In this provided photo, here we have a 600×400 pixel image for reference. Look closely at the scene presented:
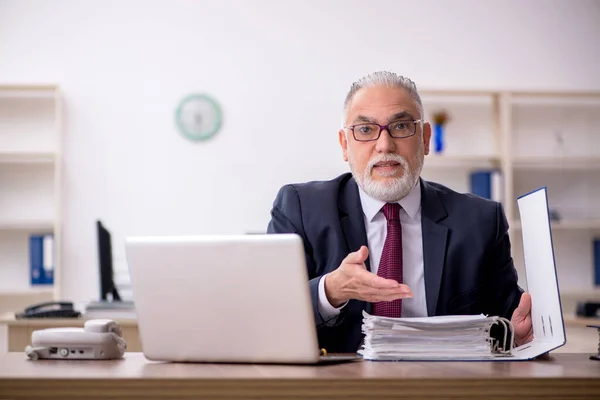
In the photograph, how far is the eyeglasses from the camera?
2.34 meters

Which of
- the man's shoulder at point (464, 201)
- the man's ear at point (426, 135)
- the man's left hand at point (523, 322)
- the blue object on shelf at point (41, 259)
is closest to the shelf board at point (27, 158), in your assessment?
the blue object on shelf at point (41, 259)

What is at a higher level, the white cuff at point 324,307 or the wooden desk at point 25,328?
the white cuff at point 324,307

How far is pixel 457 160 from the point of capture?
5.61 metres

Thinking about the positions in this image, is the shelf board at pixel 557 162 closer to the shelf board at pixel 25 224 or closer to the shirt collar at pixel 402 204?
the shelf board at pixel 25 224

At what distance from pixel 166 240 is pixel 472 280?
963mm

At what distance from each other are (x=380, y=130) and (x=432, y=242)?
35cm

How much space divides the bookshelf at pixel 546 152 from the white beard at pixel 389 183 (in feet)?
10.8

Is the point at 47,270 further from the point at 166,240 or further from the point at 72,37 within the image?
the point at 166,240

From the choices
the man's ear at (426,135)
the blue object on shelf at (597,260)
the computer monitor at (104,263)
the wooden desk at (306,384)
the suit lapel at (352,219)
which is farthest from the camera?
the blue object on shelf at (597,260)

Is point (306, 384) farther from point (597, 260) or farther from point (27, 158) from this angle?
point (597, 260)

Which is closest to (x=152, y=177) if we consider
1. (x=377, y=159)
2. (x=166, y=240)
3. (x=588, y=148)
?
(x=588, y=148)

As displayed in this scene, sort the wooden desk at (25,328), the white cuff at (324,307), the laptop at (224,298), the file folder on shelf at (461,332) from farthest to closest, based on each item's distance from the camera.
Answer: the wooden desk at (25,328)
the white cuff at (324,307)
the file folder on shelf at (461,332)
the laptop at (224,298)

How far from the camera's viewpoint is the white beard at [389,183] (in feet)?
7.54

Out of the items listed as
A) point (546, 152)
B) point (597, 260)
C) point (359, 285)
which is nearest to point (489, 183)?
point (546, 152)
